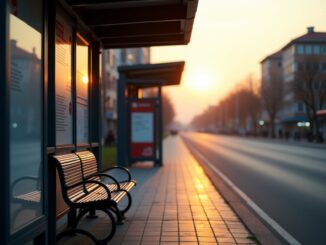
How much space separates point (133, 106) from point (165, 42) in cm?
979

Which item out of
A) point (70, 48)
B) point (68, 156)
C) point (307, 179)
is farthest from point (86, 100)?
point (307, 179)

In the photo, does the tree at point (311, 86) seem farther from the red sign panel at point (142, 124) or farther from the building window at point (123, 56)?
the red sign panel at point (142, 124)

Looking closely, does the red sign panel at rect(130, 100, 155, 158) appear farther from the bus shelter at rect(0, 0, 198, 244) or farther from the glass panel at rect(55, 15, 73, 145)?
the glass panel at rect(55, 15, 73, 145)

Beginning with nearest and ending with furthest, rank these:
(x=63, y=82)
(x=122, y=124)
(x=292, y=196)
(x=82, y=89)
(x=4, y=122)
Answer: (x=4, y=122) → (x=63, y=82) → (x=82, y=89) → (x=292, y=196) → (x=122, y=124)

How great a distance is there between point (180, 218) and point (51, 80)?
3.39 meters

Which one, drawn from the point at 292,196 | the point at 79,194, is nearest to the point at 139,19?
the point at 79,194

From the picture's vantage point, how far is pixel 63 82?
6375mm

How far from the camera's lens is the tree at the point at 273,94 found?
7631 centimetres

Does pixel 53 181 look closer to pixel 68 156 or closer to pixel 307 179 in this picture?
pixel 68 156

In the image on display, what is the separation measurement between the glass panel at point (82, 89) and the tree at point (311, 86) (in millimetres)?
45343

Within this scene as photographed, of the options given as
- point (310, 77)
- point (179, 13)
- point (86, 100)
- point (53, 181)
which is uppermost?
point (310, 77)

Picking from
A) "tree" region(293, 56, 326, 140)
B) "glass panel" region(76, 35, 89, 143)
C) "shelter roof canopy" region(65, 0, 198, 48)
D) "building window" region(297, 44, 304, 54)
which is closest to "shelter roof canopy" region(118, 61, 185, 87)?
"shelter roof canopy" region(65, 0, 198, 48)

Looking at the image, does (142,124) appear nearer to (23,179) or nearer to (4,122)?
(23,179)

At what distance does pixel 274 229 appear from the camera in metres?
7.29
